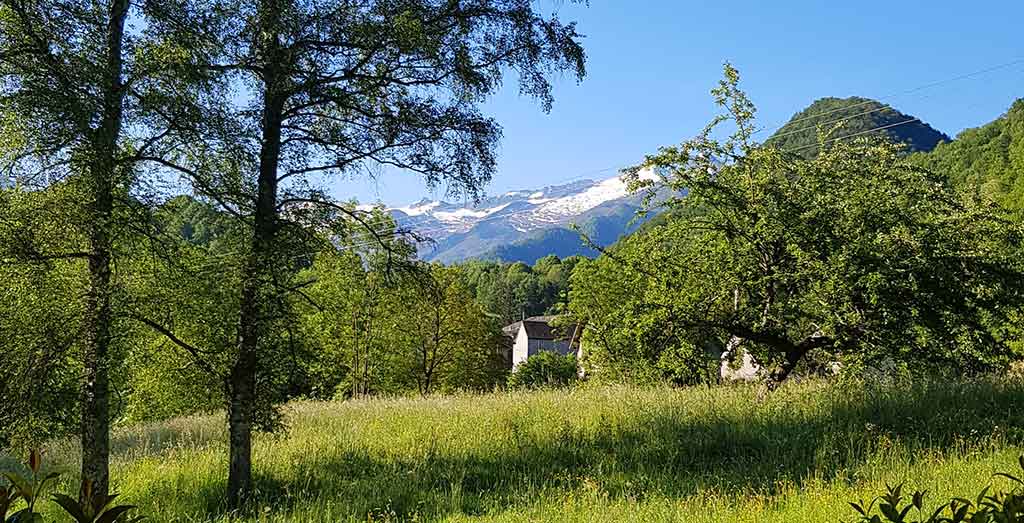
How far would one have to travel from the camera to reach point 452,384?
44.6m

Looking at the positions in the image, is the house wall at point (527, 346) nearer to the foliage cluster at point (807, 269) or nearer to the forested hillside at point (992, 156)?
the forested hillside at point (992, 156)

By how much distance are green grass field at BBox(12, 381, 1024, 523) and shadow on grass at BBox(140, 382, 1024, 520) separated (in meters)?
0.03

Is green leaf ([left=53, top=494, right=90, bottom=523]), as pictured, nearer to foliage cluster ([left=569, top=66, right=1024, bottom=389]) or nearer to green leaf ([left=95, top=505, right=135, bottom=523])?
green leaf ([left=95, top=505, right=135, bottom=523])

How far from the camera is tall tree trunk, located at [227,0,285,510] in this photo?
23.1 feet

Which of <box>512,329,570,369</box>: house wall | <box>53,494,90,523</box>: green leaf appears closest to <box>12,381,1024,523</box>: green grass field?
<box>53,494,90,523</box>: green leaf

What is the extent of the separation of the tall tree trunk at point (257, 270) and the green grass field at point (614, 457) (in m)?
0.60

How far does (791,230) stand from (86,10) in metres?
9.28

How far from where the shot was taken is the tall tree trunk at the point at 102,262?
6.27 meters

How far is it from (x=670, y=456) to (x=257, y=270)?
5.43 metres

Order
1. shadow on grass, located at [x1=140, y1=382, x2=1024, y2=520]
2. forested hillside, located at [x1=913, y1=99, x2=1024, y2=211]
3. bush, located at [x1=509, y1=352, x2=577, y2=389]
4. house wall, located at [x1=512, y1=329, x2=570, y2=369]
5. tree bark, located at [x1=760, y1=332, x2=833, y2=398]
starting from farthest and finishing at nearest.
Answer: house wall, located at [x1=512, y1=329, x2=570, y2=369] < forested hillside, located at [x1=913, y1=99, x2=1024, y2=211] < bush, located at [x1=509, y1=352, x2=577, y2=389] < tree bark, located at [x1=760, y1=332, x2=833, y2=398] < shadow on grass, located at [x1=140, y1=382, x2=1024, y2=520]

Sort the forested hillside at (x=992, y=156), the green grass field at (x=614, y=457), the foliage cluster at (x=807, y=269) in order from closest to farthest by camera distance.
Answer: the green grass field at (x=614, y=457) → the foliage cluster at (x=807, y=269) → the forested hillside at (x=992, y=156)

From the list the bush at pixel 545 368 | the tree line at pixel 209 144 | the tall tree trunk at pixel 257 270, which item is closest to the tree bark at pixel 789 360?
the tree line at pixel 209 144

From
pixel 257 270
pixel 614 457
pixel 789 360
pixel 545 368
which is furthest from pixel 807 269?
pixel 545 368

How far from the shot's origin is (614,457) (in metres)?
8.19
